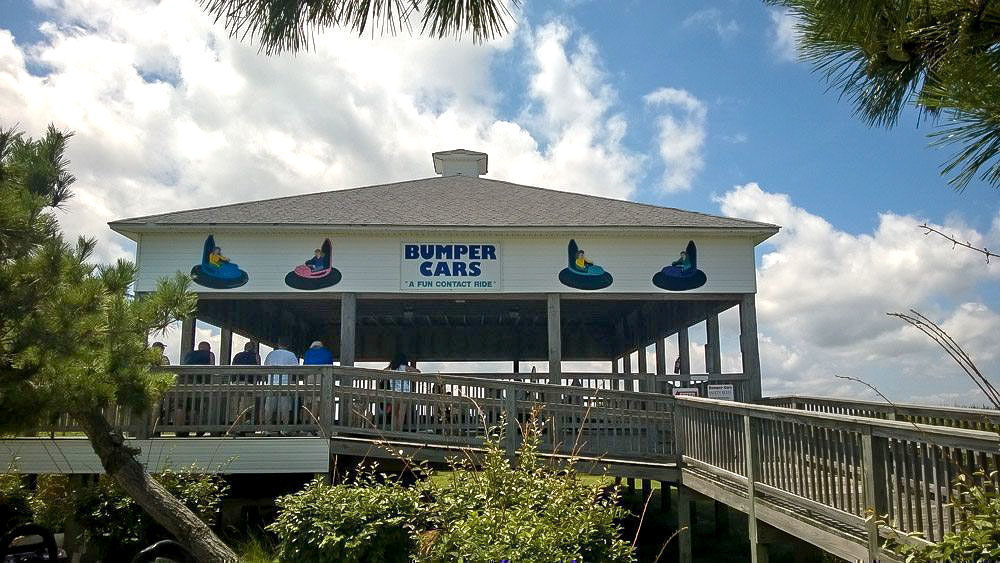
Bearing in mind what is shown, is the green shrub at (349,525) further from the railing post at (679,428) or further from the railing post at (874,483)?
the railing post at (679,428)

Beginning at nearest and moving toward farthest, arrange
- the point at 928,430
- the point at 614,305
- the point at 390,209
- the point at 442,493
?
1. the point at 928,430
2. the point at 442,493
3. the point at 390,209
4. the point at 614,305

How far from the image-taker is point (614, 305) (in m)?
18.4

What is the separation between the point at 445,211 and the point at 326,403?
5655mm

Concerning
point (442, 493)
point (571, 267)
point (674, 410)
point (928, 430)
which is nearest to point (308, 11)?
point (442, 493)

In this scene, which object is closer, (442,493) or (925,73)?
(925,73)

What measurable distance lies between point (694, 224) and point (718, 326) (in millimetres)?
3039

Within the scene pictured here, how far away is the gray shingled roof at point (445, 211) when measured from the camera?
14172 millimetres

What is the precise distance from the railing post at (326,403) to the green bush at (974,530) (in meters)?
7.67

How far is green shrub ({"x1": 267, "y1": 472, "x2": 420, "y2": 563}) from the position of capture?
6555 mm

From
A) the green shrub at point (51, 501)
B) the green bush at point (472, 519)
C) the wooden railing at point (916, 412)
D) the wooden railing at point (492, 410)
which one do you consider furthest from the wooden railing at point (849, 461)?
the green shrub at point (51, 501)

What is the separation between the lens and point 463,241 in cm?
1425

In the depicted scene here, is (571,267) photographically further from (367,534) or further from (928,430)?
(928,430)

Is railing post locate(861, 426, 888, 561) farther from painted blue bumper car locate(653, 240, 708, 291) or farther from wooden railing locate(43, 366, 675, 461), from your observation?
painted blue bumper car locate(653, 240, 708, 291)

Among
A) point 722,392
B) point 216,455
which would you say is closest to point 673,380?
point 722,392
